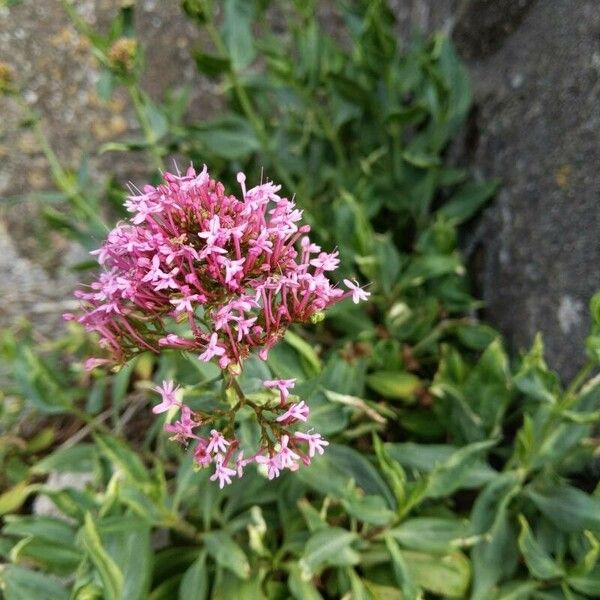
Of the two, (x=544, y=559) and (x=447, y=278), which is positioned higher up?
(x=447, y=278)

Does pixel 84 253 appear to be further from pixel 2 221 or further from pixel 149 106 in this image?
pixel 149 106

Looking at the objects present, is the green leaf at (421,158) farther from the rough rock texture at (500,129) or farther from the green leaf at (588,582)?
the green leaf at (588,582)

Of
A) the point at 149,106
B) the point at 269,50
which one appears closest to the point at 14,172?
the point at 149,106

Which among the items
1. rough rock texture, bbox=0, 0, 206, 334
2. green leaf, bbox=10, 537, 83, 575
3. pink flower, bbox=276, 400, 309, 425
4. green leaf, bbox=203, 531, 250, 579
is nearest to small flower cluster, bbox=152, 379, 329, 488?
pink flower, bbox=276, 400, 309, 425

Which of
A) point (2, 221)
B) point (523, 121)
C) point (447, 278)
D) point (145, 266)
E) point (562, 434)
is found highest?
point (2, 221)

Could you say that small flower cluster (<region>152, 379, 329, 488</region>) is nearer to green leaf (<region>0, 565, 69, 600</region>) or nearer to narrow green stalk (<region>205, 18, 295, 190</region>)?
green leaf (<region>0, 565, 69, 600</region>)

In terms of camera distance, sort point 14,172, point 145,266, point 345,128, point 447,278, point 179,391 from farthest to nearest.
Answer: point 14,172, point 345,128, point 447,278, point 179,391, point 145,266
